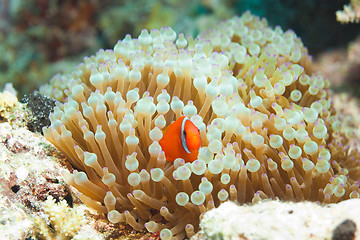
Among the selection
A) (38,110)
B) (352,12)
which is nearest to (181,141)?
(38,110)

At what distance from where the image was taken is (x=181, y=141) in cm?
169

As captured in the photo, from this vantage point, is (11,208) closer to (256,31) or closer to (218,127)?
(218,127)

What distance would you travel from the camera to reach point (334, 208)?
1526mm

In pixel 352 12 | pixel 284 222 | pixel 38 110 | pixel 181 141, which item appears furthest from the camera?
pixel 352 12

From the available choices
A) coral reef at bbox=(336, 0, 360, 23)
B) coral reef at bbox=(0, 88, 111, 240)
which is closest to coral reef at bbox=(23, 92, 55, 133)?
coral reef at bbox=(0, 88, 111, 240)

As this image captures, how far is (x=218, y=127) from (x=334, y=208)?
0.70 meters

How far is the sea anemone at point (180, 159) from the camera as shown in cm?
171

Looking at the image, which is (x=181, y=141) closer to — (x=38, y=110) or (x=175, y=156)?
(x=175, y=156)

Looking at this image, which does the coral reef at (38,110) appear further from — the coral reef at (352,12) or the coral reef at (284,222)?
the coral reef at (352,12)

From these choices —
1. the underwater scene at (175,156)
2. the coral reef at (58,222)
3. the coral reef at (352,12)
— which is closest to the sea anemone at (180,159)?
the underwater scene at (175,156)

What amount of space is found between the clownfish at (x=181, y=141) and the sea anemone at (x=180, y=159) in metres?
0.05

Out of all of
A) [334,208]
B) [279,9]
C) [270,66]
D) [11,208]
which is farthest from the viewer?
[279,9]

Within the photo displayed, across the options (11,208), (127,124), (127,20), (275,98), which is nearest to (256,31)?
(275,98)

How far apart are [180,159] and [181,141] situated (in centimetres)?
10
